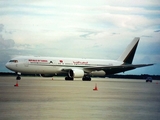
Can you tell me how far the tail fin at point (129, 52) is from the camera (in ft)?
187

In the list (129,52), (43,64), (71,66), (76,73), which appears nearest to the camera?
(43,64)

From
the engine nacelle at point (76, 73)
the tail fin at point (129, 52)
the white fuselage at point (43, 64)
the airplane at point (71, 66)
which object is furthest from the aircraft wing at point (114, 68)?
the tail fin at point (129, 52)

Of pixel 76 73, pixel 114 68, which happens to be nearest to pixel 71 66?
pixel 76 73

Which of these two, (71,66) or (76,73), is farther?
(71,66)

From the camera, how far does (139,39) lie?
190 ft

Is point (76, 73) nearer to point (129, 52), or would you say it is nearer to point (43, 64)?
point (43, 64)

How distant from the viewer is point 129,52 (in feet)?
188

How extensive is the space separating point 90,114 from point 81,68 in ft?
129

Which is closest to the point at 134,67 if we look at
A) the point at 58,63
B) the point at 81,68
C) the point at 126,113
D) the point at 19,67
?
the point at 81,68

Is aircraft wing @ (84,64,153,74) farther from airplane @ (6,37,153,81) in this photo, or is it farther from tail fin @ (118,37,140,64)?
tail fin @ (118,37,140,64)

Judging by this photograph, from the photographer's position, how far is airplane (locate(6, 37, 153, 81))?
46.4m

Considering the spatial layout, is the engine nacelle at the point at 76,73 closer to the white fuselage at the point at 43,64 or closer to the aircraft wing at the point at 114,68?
the white fuselage at the point at 43,64

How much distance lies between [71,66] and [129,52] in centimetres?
1153

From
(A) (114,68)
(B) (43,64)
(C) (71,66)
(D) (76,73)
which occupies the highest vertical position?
(B) (43,64)
